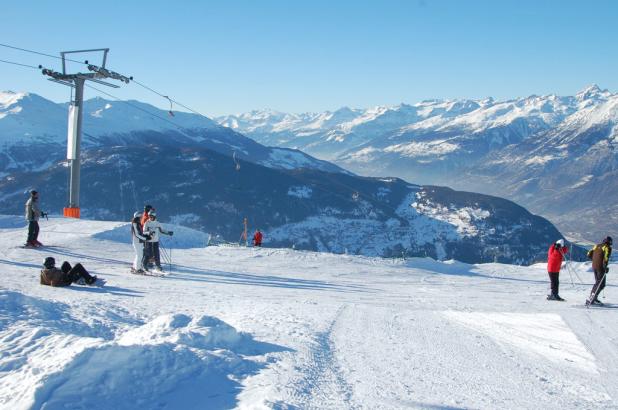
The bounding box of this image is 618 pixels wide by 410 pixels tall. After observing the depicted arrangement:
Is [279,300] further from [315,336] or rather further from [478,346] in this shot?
[478,346]

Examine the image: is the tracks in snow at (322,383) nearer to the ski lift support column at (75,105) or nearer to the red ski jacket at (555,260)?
the red ski jacket at (555,260)

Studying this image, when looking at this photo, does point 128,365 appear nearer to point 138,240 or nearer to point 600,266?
point 138,240

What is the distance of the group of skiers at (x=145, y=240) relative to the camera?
60.5ft

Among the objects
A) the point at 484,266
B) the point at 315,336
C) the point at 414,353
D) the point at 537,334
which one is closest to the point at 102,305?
the point at 315,336

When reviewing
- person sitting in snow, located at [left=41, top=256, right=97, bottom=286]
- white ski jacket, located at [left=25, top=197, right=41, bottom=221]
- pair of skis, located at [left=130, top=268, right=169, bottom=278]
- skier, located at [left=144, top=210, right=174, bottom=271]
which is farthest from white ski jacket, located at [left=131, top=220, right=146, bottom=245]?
white ski jacket, located at [left=25, top=197, right=41, bottom=221]

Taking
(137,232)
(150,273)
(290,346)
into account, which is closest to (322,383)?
(290,346)

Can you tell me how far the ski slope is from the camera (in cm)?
693

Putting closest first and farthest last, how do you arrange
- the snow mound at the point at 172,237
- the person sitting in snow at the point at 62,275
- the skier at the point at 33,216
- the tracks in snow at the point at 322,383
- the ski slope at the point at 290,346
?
1. the ski slope at the point at 290,346
2. the tracks in snow at the point at 322,383
3. the person sitting in snow at the point at 62,275
4. the skier at the point at 33,216
5. the snow mound at the point at 172,237

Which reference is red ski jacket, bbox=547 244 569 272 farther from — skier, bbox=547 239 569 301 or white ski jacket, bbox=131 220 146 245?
white ski jacket, bbox=131 220 146 245

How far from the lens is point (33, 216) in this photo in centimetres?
2253

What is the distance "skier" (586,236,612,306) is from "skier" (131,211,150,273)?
14.3 meters

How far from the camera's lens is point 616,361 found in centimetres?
1025

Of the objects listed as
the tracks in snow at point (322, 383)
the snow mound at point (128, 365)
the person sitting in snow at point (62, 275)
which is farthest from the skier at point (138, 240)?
the tracks in snow at point (322, 383)

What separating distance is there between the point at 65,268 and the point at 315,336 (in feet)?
27.1
